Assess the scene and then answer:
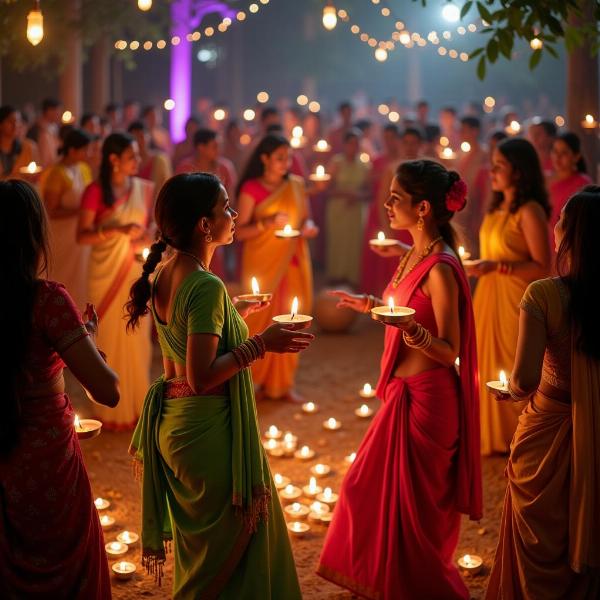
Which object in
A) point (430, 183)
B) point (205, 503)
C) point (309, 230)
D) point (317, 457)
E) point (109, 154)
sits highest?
point (109, 154)

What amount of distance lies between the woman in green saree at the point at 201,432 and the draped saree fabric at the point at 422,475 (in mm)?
696

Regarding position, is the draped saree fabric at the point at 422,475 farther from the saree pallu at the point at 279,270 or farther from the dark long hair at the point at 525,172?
the saree pallu at the point at 279,270

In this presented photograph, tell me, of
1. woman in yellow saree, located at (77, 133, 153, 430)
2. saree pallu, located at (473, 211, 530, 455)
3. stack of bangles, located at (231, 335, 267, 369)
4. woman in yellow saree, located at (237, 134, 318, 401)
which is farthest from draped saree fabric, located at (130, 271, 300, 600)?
woman in yellow saree, located at (237, 134, 318, 401)

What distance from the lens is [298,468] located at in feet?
18.7

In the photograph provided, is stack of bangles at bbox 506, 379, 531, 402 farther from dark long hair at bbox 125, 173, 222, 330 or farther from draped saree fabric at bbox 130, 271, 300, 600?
dark long hair at bbox 125, 173, 222, 330

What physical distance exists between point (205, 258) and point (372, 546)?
5.16 feet

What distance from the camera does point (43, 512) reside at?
2.89 metres

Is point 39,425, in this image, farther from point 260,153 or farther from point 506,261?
point 260,153

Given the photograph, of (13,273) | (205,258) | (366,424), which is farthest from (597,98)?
(13,273)

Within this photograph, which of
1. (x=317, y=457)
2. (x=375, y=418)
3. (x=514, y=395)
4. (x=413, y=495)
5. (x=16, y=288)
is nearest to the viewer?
(x=16, y=288)

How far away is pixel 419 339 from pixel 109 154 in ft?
10.7

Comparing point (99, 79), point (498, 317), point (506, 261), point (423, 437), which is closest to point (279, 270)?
point (498, 317)

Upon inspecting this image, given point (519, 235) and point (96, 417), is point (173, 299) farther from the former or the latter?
point (96, 417)

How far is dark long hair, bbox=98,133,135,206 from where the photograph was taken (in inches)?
236
